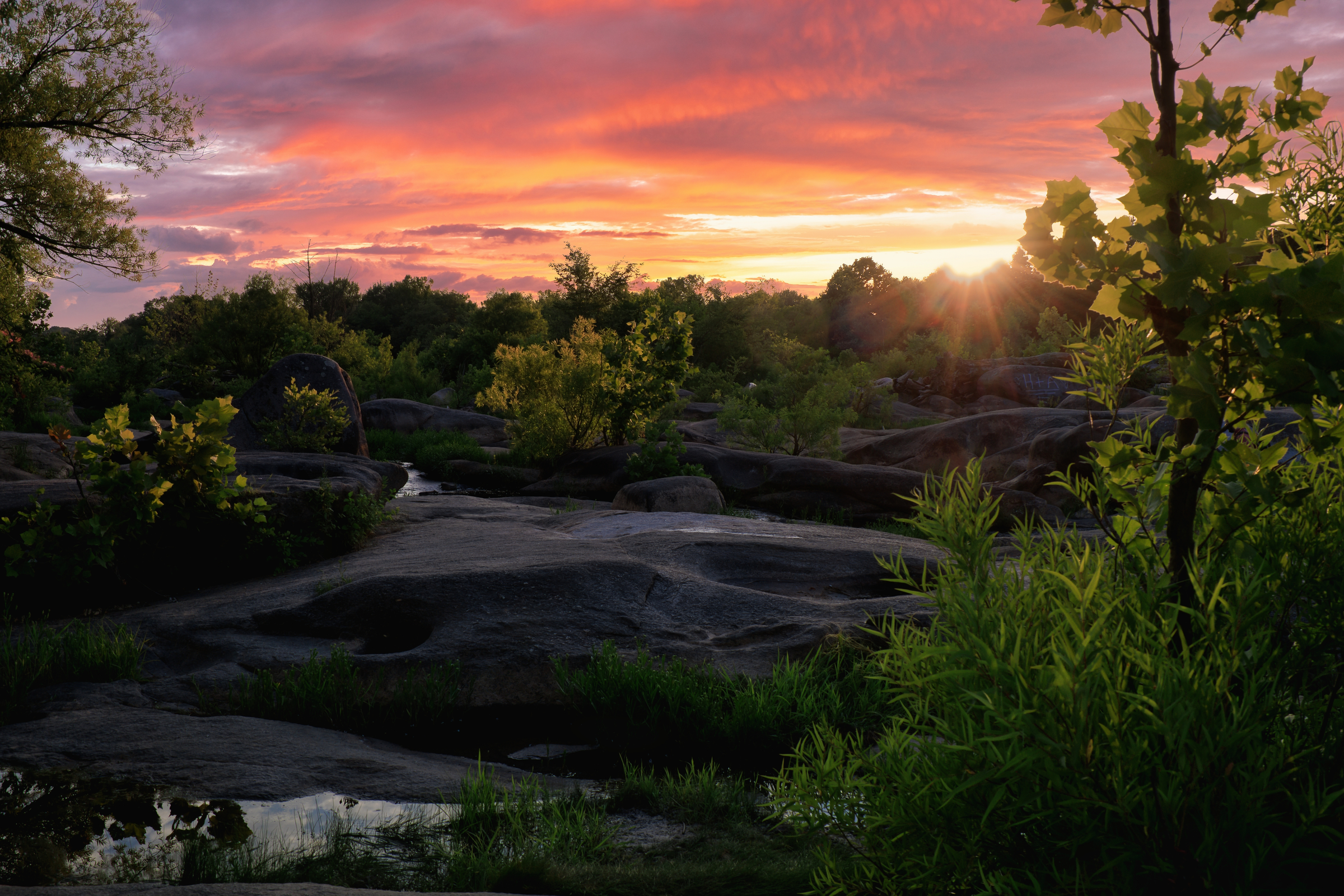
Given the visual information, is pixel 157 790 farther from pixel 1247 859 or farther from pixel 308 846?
pixel 1247 859

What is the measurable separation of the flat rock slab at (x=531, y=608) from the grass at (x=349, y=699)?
0.57ft

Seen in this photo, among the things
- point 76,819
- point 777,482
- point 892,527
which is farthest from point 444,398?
point 76,819

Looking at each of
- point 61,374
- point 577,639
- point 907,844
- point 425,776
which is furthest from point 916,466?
point 61,374

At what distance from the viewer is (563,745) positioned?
5.17 meters

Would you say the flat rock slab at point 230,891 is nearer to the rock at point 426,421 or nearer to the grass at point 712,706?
the grass at point 712,706

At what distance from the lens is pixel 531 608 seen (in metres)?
6.50

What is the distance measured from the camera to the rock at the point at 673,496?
13750 mm

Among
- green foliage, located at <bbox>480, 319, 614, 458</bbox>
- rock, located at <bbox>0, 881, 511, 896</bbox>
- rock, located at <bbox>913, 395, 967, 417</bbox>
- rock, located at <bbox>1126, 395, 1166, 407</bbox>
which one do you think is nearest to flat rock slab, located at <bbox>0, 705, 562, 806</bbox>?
rock, located at <bbox>0, 881, 511, 896</bbox>

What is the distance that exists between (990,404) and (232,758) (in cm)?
3263

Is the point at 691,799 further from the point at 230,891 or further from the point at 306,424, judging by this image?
the point at 306,424

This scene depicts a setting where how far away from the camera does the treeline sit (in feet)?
93.5

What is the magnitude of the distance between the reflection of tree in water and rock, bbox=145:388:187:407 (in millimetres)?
32394

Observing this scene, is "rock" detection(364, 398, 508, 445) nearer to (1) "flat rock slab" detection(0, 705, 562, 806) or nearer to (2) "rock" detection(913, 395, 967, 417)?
(2) "rock" detection(913, 395, 967, 417)

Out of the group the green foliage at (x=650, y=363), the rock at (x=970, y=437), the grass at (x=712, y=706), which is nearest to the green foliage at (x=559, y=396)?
the green foliage at (x=650, y=363)
